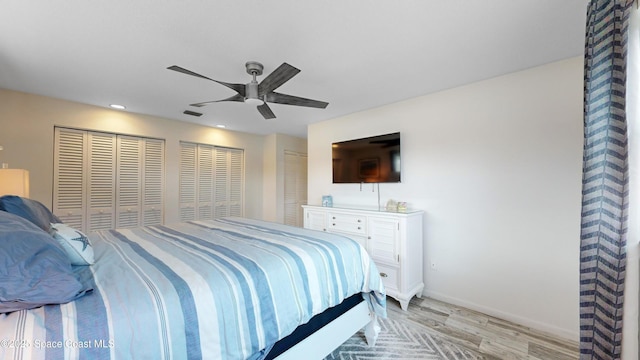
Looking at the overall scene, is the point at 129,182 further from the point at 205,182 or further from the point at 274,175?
the point at 274,175

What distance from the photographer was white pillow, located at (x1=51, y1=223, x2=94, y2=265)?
128 cm

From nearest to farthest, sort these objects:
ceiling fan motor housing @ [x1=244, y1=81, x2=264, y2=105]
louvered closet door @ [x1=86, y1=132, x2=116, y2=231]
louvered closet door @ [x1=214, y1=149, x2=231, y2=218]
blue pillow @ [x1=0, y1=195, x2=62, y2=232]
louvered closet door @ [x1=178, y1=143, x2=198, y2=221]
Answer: blue pillow @ [x1=0, y1=195, x2=62, y2=232], ceiling fan motor housing @ [x1=244, y1=81, x2=264, y2=105], louvered closet door @ [x1=86, y1=132, x2=116, y2=231], louvered closet door @ [x1=178, y1=143, x2=198, y2=221], louvered closet door @ [x1=214, y1=149, x2=231, y2=218]

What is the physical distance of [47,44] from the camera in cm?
189

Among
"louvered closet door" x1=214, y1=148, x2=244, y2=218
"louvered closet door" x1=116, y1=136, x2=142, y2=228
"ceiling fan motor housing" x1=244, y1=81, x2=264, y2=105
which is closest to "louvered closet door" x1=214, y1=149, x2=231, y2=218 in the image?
"louvered closet door" x1=214, y1=148, x2=244, y2=218

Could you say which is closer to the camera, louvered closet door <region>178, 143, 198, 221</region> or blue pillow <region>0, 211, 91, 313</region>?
blue pillow <region>0, 211, 91, 313</region>

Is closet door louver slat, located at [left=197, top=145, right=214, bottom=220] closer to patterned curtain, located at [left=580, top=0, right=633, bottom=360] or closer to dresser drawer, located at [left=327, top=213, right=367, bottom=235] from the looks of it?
dresser drawer, located at [left=327, top=213, right=367, bottom=235]

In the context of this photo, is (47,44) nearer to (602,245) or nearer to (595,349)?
(602,245)

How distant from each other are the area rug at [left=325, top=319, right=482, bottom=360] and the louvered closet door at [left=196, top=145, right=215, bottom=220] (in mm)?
3425

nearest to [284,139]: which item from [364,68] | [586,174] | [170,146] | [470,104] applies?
[170,146]

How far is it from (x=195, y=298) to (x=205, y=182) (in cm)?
377

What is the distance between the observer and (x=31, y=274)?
2.88 ft

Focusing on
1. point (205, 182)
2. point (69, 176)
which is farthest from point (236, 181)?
point (69, 176)

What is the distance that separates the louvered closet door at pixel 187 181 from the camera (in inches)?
165

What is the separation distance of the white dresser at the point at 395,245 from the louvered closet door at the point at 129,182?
3.22 m
